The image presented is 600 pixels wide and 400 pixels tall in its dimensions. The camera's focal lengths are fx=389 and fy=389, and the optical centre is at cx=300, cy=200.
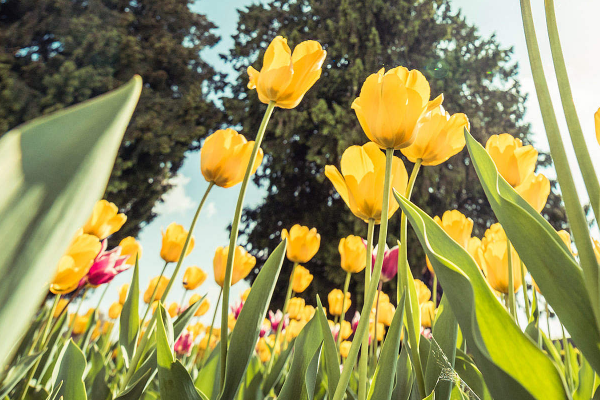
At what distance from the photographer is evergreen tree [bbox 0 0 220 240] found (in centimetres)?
783

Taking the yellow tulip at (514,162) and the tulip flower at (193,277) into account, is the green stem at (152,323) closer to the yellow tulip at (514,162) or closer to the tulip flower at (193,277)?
the yellow tulip at (514,162)

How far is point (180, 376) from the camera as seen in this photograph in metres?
0.42

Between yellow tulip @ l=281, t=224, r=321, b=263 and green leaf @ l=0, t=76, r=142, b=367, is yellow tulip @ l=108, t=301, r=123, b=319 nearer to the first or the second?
yellow tulip @ l=281, t=224, r=321, b=263

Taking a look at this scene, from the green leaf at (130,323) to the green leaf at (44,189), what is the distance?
650 millimetres

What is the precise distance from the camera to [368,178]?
557 mm

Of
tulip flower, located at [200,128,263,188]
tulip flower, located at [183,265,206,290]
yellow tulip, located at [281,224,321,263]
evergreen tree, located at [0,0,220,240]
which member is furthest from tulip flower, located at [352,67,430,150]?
evergreen tree, located at [0,0,220,240]

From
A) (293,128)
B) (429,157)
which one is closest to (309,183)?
(293,128)

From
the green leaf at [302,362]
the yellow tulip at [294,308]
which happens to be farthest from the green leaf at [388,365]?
the yellow tulip at [294,308]

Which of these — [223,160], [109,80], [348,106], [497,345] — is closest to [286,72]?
[223,160]

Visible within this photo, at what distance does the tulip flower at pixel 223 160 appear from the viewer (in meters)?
0.69

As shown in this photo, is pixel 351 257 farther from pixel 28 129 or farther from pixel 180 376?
pixel 28 129

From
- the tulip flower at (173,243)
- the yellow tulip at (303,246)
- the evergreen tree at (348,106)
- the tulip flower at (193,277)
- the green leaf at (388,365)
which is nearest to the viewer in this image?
the green leaf at (388,365)

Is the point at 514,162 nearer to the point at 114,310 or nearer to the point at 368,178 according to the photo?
the point at 368,178

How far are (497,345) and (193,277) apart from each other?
124cm
